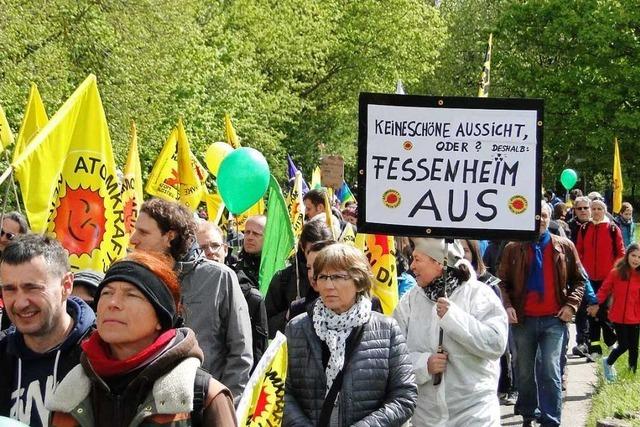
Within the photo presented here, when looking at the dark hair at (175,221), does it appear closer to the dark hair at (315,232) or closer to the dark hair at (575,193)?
the dark hair at (315,232)

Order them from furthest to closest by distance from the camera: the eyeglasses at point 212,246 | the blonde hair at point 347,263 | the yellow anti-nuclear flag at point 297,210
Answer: the yellow anti-nuclear flag at point 297,210, the eyeglasses at point 212,246, the blonde hair at point 347,263

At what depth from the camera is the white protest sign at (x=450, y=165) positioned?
20.6 ft

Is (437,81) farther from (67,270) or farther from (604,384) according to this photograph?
(67,270)

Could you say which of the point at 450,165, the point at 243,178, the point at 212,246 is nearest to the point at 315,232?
the point at 212,246

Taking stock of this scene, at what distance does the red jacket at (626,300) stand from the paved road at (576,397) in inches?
28.2

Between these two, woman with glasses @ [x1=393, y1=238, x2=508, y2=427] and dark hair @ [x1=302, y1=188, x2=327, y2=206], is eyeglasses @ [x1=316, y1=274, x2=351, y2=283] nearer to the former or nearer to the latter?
woman with glasses @ [x1=393, y1=238, x2=508, y2=427]

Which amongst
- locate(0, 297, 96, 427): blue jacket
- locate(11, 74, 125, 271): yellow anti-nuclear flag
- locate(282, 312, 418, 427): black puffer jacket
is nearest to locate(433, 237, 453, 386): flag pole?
locate(282, 312, 418, 427): black puffer jacket

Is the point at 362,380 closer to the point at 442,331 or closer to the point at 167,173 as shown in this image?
the point at 442,331

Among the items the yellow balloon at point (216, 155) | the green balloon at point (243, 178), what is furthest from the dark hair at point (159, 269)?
the yellow balloon at point (216, 155)

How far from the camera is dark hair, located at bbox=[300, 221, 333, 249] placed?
739cm

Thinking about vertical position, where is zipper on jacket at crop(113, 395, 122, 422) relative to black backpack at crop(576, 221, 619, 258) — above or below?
below

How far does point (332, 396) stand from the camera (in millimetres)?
5316

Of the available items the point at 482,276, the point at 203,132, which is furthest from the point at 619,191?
the point at 482,276

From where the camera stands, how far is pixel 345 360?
5328 mm
